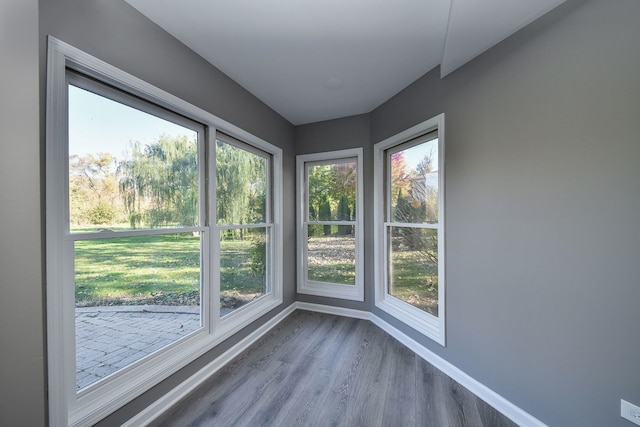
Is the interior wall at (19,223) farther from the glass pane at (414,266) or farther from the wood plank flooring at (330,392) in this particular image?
the glass pane at (414,266)

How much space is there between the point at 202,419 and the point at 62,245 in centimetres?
134

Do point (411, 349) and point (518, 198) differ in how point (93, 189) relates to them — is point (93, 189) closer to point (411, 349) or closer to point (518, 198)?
point (518, 198)

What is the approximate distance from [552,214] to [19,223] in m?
2.46

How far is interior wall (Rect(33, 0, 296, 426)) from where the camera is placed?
1180 mm

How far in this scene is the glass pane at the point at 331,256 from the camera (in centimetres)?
319

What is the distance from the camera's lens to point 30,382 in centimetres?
85

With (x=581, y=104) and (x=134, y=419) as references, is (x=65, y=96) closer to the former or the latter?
(x=134, y=419)

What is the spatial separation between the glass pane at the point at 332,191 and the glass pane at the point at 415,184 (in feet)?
1.86

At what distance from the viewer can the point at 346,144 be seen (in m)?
3.10

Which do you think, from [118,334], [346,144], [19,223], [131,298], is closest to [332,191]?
[346,144]

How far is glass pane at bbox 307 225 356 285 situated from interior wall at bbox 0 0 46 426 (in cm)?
266

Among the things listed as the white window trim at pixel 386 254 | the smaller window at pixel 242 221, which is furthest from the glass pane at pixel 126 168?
the white window trim at pixel 386 254

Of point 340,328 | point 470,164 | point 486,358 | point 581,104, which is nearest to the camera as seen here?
point 581,104

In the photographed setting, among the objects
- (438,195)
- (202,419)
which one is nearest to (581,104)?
(438,195)
